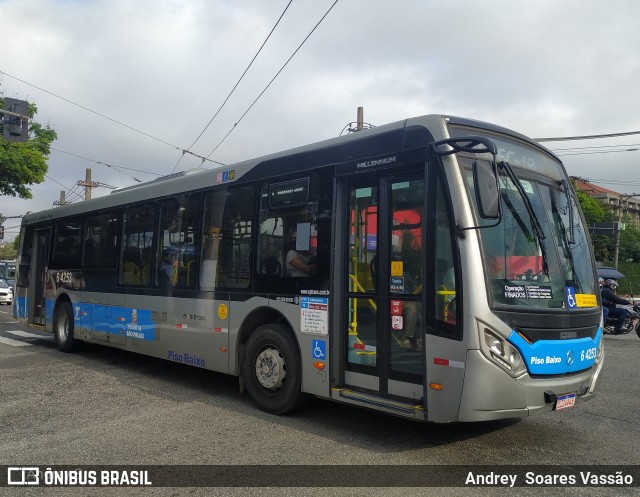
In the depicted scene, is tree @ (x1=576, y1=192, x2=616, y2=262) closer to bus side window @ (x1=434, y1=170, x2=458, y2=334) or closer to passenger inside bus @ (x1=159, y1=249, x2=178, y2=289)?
passenger inside bus @ (x1=159, y1=249, x2=178, y2=289)

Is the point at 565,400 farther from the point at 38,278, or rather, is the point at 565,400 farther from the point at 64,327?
the point at 38,278

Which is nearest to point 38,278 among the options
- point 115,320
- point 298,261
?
point 115,320

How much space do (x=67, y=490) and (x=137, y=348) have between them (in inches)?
195

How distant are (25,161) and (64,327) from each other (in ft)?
42.2

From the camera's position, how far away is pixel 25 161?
21516 millimetres

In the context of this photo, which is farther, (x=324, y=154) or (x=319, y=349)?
(x=324, y=154)

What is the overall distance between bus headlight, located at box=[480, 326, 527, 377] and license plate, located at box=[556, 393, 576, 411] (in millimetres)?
563

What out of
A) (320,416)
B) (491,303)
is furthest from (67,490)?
(491,303)

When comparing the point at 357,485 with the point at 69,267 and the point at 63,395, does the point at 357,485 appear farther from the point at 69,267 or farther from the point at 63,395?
the point at 69,267

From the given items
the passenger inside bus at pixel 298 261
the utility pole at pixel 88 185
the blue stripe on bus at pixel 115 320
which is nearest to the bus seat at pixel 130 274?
the blue stripe on bus at pixel 115 320

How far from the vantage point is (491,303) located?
185 inches

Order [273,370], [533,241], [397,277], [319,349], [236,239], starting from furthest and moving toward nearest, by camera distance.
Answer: [236,239] → [273,370] → [319,349] → [397,277] → [533,241]

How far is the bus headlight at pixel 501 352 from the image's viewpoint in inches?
182

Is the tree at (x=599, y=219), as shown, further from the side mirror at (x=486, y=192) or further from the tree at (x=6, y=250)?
the tree at (x=6, y=250)
